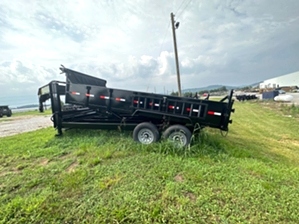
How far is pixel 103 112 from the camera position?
516 cm

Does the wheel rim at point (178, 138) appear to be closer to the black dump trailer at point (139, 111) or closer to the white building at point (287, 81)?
the black dump trailer at point (139, 111)

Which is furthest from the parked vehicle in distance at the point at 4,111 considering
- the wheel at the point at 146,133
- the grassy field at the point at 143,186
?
the wheel at the point at 146,133

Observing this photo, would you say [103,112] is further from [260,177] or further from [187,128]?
[260,177]

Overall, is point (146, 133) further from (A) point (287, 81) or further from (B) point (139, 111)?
(A) point (287, 81)

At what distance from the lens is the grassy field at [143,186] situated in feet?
7.38

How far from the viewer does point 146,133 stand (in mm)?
4668

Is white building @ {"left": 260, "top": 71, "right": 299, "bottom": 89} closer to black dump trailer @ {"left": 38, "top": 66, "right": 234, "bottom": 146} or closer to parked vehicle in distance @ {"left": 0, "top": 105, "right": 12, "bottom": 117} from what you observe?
parked vehicle in distance @ {"left": 0, "top": 105, "right": 12, "bottom": 117}

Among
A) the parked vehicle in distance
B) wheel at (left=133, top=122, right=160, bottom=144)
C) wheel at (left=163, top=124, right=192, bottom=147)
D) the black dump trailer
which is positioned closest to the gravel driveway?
the black dump trailer

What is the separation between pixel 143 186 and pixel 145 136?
1.95 metres

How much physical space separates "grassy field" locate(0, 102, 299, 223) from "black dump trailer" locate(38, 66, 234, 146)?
0.46 metres

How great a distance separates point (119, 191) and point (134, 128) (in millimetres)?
2390

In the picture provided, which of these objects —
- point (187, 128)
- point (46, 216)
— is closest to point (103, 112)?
point (187, 128)

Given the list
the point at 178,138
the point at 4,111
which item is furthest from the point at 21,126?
the point at 4,111

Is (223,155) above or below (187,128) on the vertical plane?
below
